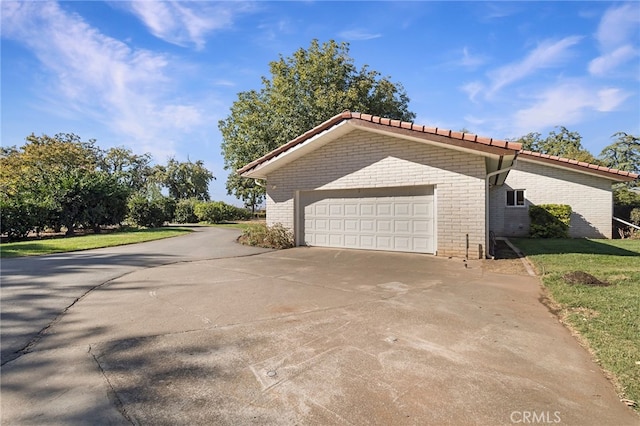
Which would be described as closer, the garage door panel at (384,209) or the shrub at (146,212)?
the garage door panel at (384,209)

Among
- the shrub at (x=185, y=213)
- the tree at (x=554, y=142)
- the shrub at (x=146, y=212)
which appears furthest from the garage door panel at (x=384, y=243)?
the tree at (x=554, y=142)

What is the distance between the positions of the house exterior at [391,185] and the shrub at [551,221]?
145 centimetres

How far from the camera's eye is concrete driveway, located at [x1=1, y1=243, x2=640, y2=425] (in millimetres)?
2359

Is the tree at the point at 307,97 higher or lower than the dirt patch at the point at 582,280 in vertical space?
higher

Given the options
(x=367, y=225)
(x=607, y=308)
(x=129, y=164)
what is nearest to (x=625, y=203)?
(x=367, y=225)

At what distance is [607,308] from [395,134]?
6913 millimetres

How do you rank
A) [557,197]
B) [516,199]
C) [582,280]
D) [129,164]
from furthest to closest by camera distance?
[129,164] < [516,199] < [557,197] < [582,280]

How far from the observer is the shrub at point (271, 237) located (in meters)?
12.0

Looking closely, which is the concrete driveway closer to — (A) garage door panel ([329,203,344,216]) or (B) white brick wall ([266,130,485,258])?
(B) white brick wall ([266,130,485,258])

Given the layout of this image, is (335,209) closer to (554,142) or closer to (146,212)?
(146,212)

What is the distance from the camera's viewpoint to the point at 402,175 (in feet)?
34.0

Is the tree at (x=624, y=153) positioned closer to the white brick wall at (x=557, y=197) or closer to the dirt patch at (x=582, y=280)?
the white brick wall at (x=557, y=197)

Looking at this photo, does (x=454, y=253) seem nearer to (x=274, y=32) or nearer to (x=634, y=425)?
(x=634, y=425)

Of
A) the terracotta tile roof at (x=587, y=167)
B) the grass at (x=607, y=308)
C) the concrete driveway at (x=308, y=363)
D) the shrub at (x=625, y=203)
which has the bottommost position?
the concrete driveway at (x=308, y=363)
